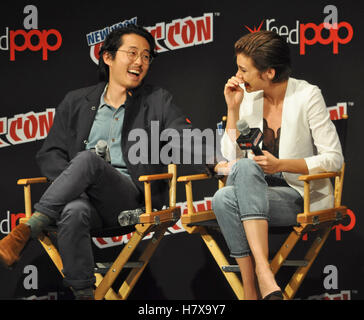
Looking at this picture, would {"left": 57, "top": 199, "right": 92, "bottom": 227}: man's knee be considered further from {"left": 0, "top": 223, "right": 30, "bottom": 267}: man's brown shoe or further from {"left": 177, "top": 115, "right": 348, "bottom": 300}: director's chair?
{"left": 177, "top": 115, "right": 348, "bottom": 300}: director's chair

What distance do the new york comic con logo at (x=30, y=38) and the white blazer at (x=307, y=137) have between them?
57.9 inches

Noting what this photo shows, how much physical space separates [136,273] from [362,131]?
1.63 m

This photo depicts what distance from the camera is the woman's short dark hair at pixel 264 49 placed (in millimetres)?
3006

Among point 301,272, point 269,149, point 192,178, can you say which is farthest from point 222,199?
point 301,272

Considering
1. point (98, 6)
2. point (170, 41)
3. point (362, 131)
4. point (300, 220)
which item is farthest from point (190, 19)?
point (300, 220)

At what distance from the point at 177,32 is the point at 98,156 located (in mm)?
1273

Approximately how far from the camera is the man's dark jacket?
3.23 meters

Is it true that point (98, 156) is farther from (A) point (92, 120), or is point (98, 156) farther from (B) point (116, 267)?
(B) point (116, 267)

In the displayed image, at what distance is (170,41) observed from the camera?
384 cm

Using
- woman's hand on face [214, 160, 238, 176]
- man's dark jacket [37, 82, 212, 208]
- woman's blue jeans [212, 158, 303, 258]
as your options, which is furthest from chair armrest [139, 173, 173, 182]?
woman's blue jeans [212, 158, 303, 258]

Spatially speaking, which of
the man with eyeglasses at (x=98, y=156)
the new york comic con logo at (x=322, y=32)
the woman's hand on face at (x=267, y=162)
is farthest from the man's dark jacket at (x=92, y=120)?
the new york comic con logo at (x=322, y=32)

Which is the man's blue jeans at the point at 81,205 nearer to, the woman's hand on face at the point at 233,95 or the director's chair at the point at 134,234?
the director's chair at the point at 134,234

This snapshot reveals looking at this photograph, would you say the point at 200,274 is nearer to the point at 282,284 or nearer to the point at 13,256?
the point at 282,284

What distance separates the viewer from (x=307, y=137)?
307 centimetres
